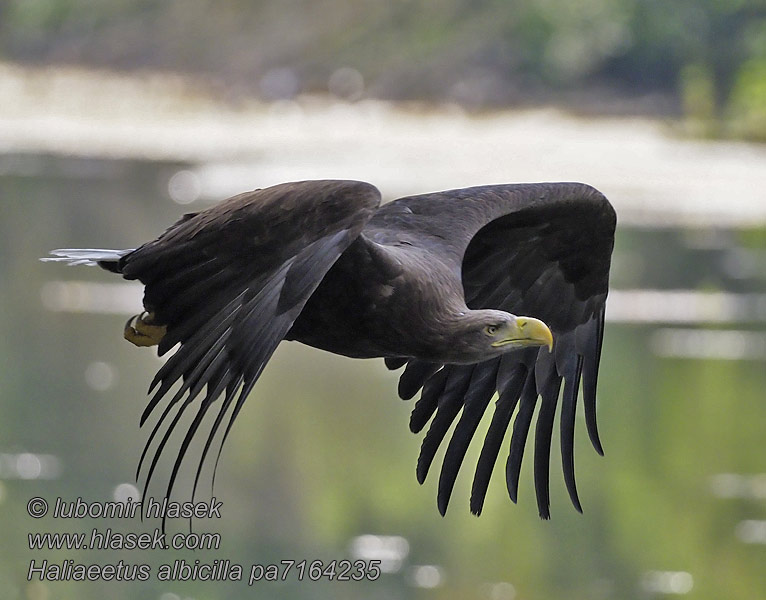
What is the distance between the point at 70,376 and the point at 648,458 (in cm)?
452

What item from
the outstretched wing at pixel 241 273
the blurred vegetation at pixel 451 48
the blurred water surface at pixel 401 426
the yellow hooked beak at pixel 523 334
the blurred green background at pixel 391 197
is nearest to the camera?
the outstretched wing at pixel 241 273

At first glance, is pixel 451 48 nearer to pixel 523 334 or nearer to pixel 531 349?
pixel 531 349

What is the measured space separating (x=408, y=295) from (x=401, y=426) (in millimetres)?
7916

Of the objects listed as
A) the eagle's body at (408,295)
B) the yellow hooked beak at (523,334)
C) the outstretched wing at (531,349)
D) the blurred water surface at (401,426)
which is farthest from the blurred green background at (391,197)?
the yellow hooked beak at (523,334)

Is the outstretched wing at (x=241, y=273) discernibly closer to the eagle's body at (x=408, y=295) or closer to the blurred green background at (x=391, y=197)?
the eagle's body at (x=408, y=295)

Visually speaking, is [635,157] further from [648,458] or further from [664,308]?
[648,458]

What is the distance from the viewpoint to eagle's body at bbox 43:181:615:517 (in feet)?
20.3

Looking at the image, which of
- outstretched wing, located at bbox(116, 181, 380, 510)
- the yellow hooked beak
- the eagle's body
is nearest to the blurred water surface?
the eagle's body

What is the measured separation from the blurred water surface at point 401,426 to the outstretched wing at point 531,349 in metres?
2.61

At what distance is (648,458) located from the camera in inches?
559

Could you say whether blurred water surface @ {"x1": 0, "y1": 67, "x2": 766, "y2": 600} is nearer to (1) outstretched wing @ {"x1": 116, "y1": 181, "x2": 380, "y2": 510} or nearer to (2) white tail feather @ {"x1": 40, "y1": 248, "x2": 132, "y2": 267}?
(2) white tail feather @ {"x1": 40, "y1": 248, "x2": 132, "y2": 267}

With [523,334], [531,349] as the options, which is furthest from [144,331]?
[531,349]

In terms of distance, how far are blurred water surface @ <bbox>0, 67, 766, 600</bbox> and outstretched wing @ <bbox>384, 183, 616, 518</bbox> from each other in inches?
103

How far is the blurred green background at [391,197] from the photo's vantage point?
1180 centimetres
